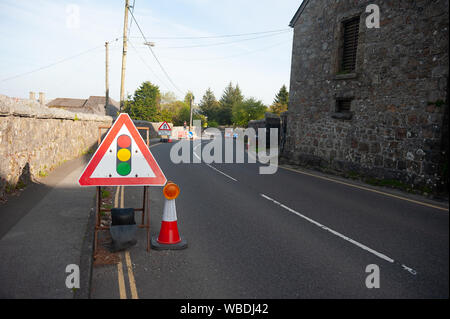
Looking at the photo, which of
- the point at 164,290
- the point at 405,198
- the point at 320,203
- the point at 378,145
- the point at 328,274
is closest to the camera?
the point at 164,290

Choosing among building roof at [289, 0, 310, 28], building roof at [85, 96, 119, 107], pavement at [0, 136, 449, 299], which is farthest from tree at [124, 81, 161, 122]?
pavement at [0, 136, 449, 299]

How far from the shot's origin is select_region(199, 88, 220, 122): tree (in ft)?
332

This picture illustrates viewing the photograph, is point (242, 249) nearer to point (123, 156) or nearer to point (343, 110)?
point (123, 156)

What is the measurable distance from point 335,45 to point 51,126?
11.3 m

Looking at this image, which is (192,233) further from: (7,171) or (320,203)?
(7,171)

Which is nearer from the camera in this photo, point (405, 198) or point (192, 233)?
point (192, 233)

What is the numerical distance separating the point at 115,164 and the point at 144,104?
218ft

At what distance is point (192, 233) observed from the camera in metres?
5.40

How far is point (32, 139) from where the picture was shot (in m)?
8.25

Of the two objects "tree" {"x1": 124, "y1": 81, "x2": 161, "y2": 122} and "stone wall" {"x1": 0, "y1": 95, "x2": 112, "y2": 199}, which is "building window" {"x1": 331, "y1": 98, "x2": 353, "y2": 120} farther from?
"tree" {"x1": 124, "y1": 81, "x2": 161, "y2": 122}

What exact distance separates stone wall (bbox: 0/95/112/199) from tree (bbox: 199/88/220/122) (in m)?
88.5

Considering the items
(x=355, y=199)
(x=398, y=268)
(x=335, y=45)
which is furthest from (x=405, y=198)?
(x=335, y=45)


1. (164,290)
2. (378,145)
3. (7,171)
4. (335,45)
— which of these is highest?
(335,45)

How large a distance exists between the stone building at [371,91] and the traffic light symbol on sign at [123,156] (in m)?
5.96
